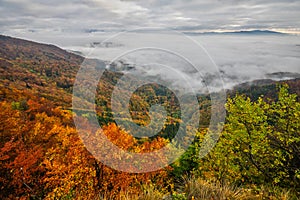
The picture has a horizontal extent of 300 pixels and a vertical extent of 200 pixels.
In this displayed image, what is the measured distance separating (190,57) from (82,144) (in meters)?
17.2

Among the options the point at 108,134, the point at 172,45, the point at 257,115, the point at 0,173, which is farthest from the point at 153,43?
the point at 0,173

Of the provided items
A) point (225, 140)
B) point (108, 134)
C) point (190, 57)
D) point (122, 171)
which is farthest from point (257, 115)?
point (108, 134)

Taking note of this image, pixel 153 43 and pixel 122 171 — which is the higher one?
pixel 153 43

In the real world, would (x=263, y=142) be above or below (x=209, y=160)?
above

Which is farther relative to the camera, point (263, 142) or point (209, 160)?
point (209, 160)

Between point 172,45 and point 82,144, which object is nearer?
point 172,45

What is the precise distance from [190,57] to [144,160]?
738 inches

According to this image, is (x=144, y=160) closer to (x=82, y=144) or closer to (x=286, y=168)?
(x=82, y=144)

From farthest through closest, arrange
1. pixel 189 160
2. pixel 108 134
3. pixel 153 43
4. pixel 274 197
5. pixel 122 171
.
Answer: pixel 189 160 < pixel 108 134 < pixel 122 171 < pixel 153 43 < pixel 274 197

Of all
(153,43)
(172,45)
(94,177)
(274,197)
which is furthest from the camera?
(94,177)

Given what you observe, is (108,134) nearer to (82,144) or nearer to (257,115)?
(82,144)

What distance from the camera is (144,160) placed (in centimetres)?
2689

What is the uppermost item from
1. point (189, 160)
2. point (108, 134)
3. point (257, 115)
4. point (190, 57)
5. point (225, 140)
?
point (190, 57)

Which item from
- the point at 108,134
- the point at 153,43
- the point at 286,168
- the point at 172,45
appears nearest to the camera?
the point at 172,45
